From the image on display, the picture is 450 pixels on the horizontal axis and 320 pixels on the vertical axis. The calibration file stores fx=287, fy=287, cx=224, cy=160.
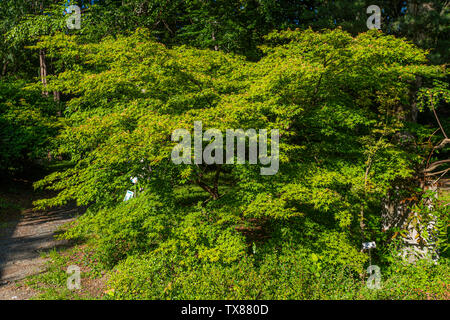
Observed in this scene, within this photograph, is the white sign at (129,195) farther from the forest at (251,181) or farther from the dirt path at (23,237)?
the dirt path at (23,237)
